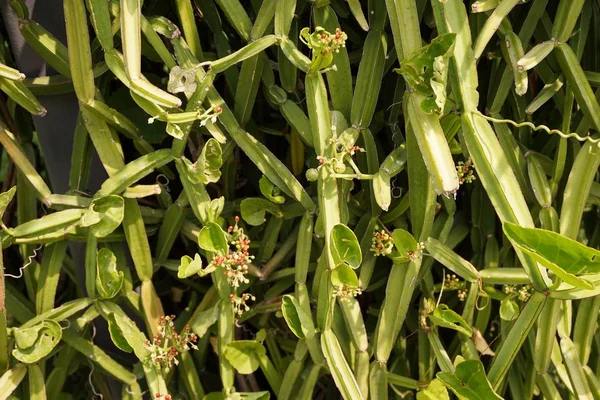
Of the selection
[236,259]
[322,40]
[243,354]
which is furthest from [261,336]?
[322,40]

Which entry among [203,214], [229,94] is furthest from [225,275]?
[229,94]

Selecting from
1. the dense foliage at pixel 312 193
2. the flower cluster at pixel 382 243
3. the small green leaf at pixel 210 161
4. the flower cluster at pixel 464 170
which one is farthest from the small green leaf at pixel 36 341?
the flower cluster at pixel 464 170

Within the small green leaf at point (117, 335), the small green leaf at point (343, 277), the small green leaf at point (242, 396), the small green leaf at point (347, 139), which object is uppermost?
the small green leaf at point (347, 139)

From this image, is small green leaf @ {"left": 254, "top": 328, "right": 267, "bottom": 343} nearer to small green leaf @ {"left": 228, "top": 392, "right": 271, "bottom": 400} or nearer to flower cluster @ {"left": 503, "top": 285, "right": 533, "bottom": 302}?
small green leaf @ {"left": 228, "top": 392, "right": 271, "bottom": 400}

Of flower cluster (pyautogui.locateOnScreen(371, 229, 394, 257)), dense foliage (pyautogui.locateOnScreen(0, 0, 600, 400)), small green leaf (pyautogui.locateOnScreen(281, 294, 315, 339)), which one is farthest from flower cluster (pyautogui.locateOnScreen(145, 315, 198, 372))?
flower cluster (pyautogui.locateOnScreen(371, 229, 394, 257))

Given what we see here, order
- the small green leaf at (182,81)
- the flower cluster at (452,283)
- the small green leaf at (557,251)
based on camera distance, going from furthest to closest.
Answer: the flower cluster at (452,283), the small green leaf at (182,81), the small green leaf at (557,251)

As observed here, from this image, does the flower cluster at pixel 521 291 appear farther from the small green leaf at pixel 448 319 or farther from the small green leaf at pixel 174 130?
the small green leaf at pixel 174 130
